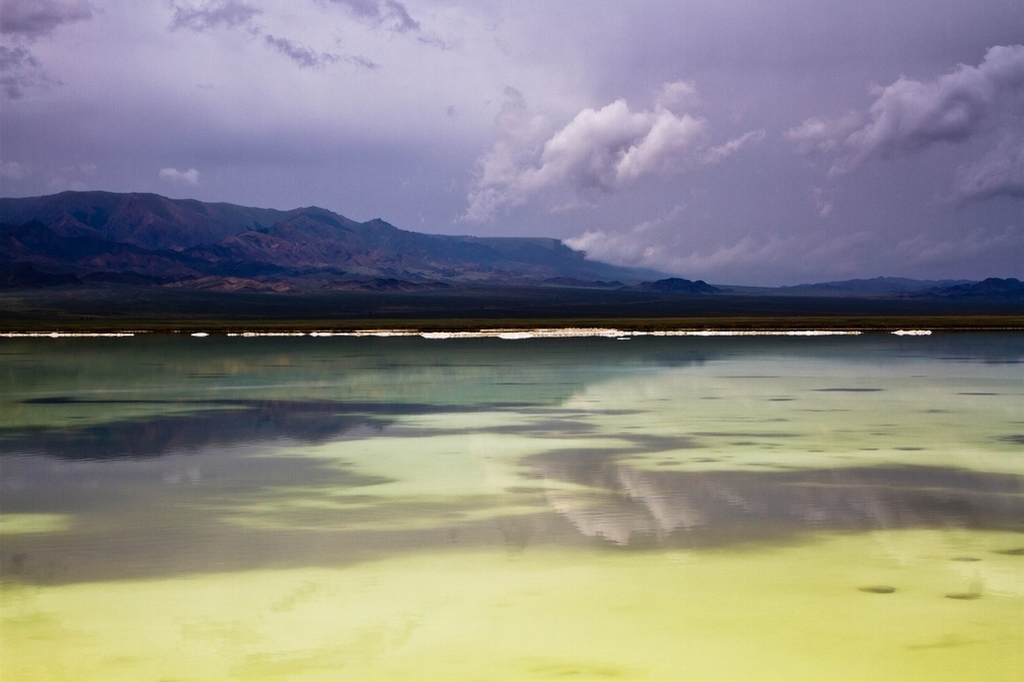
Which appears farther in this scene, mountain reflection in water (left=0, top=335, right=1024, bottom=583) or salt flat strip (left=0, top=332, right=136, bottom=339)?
salt flat strip (left=0, top=332, right=136, bottom=339)

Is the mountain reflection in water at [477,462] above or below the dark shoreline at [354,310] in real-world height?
below

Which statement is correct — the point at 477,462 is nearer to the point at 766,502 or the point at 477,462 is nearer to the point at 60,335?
the point at 766,502

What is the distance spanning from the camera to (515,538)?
10578 millimetres

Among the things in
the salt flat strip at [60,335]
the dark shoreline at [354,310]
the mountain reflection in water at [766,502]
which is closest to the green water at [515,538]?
the mountain reflection in water at [766,502]

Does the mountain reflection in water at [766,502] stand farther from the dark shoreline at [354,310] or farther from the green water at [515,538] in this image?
the dark shoreline at [354,310]

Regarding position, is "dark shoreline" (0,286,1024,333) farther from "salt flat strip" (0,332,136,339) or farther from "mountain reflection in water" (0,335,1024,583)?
"mountain reflection in water" (0,335,1024,583)

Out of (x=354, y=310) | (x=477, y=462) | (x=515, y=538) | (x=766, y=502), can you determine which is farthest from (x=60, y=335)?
(x=354, y=310)

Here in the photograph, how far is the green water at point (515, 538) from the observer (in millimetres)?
7457

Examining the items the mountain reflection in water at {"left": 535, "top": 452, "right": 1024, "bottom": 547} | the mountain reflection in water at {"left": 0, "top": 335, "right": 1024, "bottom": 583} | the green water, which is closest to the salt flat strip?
the mountain reflection in water at {"left": 0, "top": 335, "right": 1024, "bottom": 583}

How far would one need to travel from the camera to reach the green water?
24.5ft

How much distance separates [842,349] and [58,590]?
37994mm

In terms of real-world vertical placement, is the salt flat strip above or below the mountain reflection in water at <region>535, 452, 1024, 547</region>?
below

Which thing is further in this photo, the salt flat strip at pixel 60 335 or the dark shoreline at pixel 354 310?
the dark shoreline at pixel 354 310

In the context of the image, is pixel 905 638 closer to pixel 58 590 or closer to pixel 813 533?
pixel 813 533
